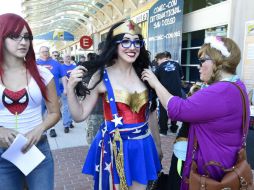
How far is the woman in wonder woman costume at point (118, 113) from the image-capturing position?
1803 millimetres

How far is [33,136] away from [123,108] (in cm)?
64

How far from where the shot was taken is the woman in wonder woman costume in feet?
5.91

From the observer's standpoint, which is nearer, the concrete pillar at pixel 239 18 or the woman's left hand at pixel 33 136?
the woman's left hand at pixel 33 136

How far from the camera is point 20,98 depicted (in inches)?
62.7

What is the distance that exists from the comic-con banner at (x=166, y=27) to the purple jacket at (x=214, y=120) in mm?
7846

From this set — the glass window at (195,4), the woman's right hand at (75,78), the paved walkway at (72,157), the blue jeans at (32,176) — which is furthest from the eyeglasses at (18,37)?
the glass window at (195,4)

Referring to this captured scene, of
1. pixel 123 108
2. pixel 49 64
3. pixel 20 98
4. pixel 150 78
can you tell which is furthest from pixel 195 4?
pixel 20 98

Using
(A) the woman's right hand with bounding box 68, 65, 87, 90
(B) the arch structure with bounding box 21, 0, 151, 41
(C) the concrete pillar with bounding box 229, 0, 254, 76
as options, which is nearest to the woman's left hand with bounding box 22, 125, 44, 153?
(A) the woman's right hand with bounding box 68, 65, 87, 90

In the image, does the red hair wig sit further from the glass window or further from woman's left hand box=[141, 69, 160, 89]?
the glass window

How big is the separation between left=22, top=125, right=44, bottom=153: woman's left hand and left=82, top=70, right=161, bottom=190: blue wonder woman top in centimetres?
46

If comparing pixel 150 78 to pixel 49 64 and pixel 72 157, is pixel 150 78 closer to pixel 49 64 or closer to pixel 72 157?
pixel 72 157

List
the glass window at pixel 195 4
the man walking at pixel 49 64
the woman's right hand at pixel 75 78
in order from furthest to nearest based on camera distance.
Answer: the glass window at pixel 195 4
the man walking at pixel 49 64
the woman's right hand at pixel 75 78

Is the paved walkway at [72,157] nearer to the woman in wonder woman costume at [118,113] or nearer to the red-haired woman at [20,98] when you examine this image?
the woman in wonder woman costume at [118,113]

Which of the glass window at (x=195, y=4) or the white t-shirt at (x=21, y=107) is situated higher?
the glass window at (x=195, y=4)
